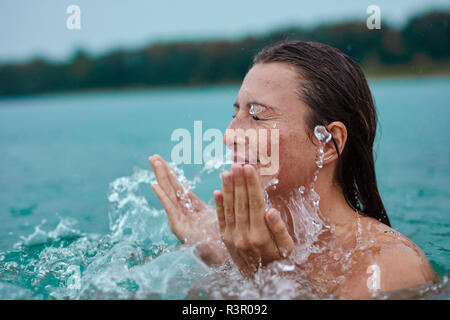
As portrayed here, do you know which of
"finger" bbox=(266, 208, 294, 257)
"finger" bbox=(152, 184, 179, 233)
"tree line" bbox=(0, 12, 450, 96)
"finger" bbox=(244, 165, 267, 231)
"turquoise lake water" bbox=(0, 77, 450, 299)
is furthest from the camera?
"tree line" bbox=(0, 12, 450, 96)

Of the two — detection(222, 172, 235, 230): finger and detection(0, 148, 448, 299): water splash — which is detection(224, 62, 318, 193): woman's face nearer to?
detection(0, 148, 448, 299): water splash

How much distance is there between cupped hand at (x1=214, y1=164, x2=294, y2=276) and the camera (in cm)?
203

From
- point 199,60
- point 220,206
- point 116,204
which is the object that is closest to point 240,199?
point 220,206

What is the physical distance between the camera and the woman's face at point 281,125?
2439mm

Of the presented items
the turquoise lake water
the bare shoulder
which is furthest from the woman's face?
the turquoise lake water

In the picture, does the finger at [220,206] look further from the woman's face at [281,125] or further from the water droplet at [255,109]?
the water droplet at [255,109]

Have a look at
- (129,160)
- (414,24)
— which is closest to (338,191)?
(129,160)

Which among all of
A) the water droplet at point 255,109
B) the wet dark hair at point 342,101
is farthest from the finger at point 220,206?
the wet dark hair at point 342,101

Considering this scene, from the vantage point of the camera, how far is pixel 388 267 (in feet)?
7.10

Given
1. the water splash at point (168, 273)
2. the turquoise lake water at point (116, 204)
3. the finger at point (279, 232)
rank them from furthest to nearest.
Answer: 1. the turquoise lake water at point (116, 204)
2. the water splash at point (168, 273)
3. the finger at point (279, 232)

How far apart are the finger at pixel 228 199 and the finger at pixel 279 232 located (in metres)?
0.19

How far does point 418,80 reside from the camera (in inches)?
1001
